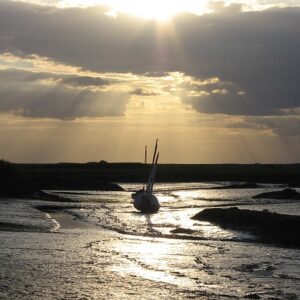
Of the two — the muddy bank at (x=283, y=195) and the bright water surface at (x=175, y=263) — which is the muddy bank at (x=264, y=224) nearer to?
the bright water surface at (x=175, y=263)

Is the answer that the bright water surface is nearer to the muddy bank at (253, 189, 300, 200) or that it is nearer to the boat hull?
the boat hull

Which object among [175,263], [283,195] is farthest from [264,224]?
[283,195]

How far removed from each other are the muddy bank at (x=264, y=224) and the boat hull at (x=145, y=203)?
32.0 ft

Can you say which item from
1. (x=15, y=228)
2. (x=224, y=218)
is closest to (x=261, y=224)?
(x=224, y=218)

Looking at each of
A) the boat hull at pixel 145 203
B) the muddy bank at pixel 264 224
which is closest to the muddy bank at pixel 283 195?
the boat hull at pixel 145 203

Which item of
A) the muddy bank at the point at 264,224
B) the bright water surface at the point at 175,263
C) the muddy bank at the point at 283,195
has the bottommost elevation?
the bright water surface at the point at 175,263

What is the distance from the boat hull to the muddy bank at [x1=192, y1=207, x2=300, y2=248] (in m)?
9.77

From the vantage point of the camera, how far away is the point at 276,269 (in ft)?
85.6

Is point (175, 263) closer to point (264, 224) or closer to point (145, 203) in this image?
point (264, 224)

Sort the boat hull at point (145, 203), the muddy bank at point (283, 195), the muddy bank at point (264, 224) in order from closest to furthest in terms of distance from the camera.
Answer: the muddy bank at point (264, 224) → the boat hull at point (145, 203) → the muddy bank at point (283, 195)

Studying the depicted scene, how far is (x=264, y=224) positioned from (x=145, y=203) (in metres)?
20.2

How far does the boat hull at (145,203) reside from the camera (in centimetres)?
5988

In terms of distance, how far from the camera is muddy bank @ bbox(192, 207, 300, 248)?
3694 centimetres

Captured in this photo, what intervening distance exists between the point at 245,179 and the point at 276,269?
13383cm
